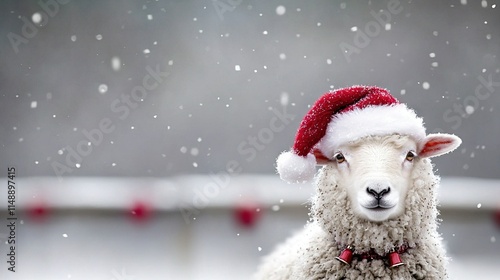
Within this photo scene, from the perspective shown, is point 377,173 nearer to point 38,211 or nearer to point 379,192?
point 379,192

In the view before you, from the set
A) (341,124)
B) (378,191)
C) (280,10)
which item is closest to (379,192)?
(378,191)

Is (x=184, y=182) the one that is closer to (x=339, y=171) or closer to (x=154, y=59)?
(x=339, y=171)

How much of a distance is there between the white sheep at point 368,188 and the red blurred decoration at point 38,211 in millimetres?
2594

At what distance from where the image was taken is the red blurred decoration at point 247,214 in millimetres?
4273

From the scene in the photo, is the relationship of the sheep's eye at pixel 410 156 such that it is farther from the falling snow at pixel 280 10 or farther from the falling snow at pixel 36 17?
the falling snow at pixel 36 17

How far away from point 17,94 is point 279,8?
15.6ft

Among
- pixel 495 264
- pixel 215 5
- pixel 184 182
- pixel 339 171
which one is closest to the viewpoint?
pixel 339 171

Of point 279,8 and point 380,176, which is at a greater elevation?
point 279,8

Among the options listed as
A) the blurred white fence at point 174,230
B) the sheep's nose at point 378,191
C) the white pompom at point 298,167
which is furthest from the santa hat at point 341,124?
the blurred white fence at point 174,230

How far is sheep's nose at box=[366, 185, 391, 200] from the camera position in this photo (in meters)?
1.81

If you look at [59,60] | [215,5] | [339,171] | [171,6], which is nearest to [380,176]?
[339,171]

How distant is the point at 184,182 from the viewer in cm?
478

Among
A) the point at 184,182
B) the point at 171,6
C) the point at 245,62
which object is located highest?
the point at 171,6

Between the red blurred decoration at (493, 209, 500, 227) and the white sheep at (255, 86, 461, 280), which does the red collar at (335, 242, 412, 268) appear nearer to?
the white sheep at (255, 86, 461, 280)
